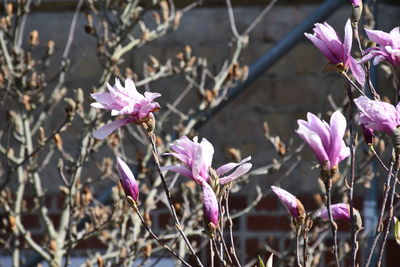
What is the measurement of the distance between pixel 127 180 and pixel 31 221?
2585mm

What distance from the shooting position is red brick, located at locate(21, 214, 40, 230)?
3826 millimetres

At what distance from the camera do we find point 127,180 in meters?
1.34

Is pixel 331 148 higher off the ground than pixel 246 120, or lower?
higher

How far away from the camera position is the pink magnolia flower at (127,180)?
1.32 metres

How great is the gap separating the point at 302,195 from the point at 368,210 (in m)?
0.89

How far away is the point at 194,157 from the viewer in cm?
128

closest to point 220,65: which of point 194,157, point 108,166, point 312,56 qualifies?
point 312,56

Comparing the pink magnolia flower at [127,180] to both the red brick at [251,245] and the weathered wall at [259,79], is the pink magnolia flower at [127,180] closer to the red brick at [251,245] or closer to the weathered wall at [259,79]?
the weathered wall at [259,79]

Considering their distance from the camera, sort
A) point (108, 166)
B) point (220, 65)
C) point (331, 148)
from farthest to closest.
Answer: point (220, 65), point (108, 166), point (331, 148)

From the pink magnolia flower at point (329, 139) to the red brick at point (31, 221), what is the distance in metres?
2.75

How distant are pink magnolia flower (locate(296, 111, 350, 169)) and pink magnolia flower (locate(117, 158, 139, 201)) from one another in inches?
10.5

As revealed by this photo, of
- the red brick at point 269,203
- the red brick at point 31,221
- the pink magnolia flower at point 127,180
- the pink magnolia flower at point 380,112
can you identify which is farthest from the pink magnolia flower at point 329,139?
the red brick at point 31,221

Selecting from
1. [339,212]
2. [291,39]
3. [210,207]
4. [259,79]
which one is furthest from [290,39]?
[210,207]

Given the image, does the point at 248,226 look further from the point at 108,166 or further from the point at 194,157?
the point at 194,157
